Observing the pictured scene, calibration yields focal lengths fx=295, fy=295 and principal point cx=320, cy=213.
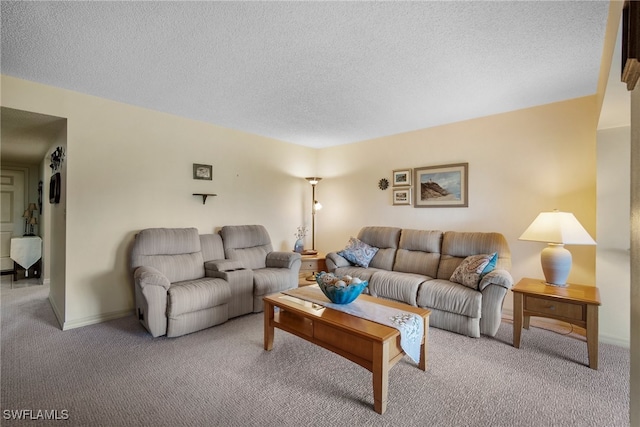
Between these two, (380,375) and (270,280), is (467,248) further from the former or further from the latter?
(270,280)

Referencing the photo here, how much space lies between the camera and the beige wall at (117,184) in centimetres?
302

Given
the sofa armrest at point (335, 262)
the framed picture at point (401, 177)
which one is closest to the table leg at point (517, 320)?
the sofa armrest at point (335, 262)

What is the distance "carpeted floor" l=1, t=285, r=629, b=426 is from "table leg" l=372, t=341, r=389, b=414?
0.06 meters

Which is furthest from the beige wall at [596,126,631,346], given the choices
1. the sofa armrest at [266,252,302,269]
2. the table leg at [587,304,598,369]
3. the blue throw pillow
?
the sofa armrest at [266,252,302,269]

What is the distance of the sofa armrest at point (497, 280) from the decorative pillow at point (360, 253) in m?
1.44

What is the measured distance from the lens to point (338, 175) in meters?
5.23

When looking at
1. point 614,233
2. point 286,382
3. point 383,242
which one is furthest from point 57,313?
point 614,233

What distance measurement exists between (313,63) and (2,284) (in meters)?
6.02

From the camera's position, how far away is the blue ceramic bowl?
2336 millimetres

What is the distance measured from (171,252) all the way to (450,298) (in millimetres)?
3062

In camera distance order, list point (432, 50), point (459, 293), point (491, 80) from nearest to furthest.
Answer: point (432, 50), point (491, 80), point (459, 293)

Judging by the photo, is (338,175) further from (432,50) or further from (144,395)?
(144,395)

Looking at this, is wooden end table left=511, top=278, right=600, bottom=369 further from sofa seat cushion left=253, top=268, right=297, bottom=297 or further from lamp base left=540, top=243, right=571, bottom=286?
sofa seat cushion left=253, top=268, right=297, bottom=297

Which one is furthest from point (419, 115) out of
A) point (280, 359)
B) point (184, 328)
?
point (184, 328)
